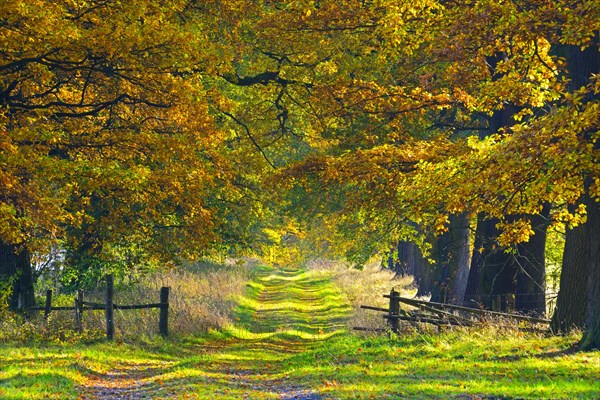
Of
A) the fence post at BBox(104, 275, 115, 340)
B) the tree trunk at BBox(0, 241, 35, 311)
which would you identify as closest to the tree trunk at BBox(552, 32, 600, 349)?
the fence post at BBox(104, 275, 115, 340)

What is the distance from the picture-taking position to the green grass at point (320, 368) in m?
12.1

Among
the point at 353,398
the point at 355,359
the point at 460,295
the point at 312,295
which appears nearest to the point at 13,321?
the point at 355,359

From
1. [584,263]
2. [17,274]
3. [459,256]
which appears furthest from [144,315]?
[584,263]

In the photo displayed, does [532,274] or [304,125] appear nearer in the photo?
[532,274]

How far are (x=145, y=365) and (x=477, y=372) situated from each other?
7.88 meters

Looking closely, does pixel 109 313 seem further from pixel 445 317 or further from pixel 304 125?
pixel 304 125

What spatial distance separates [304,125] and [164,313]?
8.29m

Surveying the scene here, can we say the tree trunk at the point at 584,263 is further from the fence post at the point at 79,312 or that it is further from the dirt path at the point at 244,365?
the fence post at the point at 79,312

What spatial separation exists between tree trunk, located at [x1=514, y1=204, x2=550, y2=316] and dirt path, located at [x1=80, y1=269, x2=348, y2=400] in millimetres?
6432

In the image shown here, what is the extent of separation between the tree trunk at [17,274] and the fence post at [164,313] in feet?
12.5

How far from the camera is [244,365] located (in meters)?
18.4

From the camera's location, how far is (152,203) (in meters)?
19.5

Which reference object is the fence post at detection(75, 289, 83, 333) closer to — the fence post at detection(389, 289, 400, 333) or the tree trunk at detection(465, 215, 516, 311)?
the fence post at detection(389, 289, 400, 333)

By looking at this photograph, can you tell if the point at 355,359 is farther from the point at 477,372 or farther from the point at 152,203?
the point at 152,203
